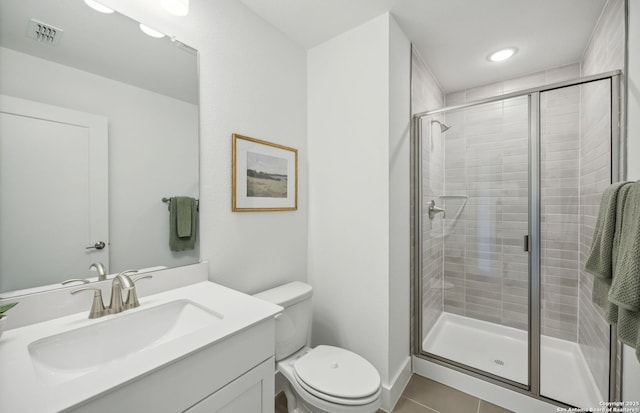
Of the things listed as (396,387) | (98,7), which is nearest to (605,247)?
(396,387)

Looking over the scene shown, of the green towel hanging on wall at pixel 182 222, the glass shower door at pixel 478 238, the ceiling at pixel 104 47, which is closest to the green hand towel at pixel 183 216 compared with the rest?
the green towel hanging on wall at pixel 182 222

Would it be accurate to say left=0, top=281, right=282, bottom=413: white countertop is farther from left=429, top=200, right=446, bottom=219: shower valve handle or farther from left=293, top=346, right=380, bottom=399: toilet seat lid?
left=429, top=200, right=446, bottom=219: shower valve handle

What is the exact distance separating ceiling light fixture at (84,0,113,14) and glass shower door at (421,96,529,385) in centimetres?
189

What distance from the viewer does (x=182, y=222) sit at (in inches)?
50.9

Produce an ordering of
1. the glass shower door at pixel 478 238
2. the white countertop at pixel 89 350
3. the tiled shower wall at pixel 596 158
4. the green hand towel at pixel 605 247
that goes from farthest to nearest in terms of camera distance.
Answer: the glass shower door at pixel 478 238, the tiled shower wall at pixel 596 158, the green hand towel at pixel 605 247, the white countertop at pixel 89 350

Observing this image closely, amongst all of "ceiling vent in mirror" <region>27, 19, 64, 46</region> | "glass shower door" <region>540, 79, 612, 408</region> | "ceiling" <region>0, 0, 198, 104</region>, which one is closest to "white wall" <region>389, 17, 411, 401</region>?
"glass shower door" <region>540, 79, 612, 408</region>

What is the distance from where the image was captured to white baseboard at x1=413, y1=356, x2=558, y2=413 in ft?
5.03

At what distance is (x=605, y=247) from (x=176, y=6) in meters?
2.08

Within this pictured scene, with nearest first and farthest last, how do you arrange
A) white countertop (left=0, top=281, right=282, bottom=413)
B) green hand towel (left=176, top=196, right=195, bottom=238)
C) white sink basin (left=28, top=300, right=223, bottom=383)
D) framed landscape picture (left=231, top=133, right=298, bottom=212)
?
white countertop (left=0, top=281, right=282, bottom=413) → white sink basin (left=28, top=300, right=223, bottom=383) → green hand towel (left=176, top=196, right=195, bottom=238) → framed landscape picture (left=231, top=133, right=298, bottom=212)

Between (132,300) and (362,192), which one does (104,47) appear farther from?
(362,192)

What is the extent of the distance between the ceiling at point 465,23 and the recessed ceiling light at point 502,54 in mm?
38

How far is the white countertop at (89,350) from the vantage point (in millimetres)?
559

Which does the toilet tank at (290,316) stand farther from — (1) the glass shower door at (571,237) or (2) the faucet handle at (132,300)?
(1) the glass shower door at (571,237)

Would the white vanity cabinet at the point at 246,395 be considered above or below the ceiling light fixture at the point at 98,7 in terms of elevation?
below
